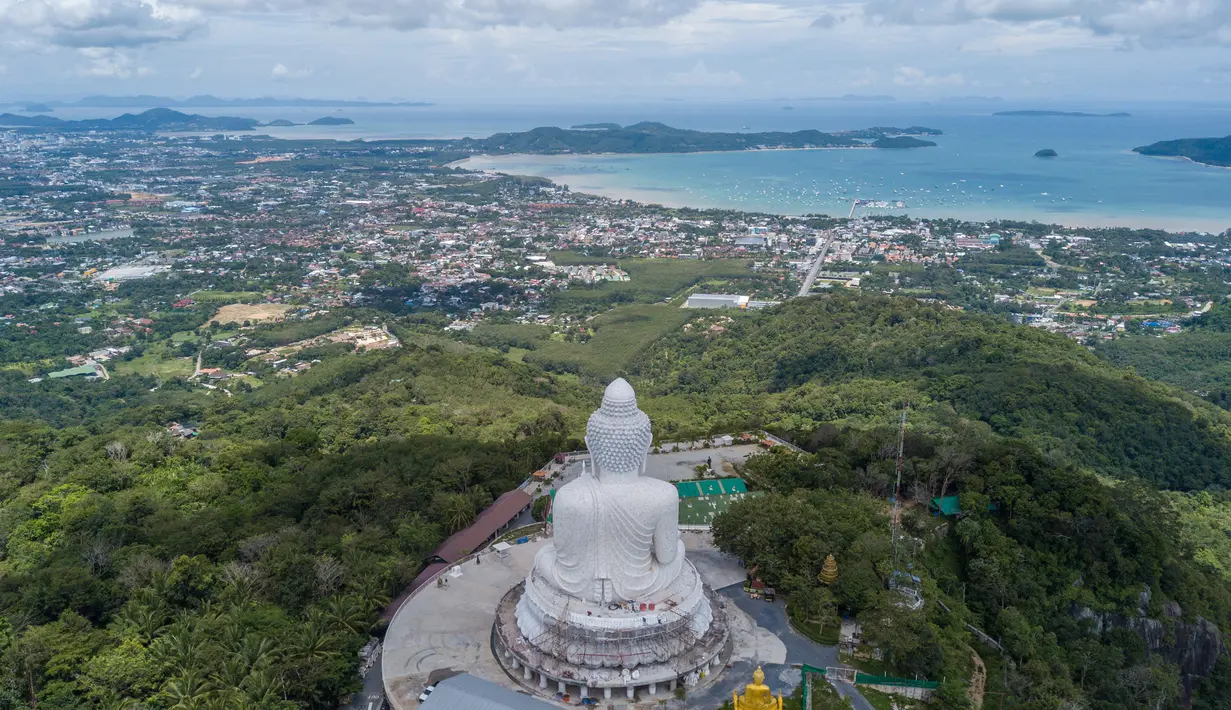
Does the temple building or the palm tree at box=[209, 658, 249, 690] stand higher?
the temple building

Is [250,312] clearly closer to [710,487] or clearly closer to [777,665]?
[710,487]

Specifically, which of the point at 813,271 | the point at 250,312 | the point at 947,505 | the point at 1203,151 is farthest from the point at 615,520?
the point at 1203,151

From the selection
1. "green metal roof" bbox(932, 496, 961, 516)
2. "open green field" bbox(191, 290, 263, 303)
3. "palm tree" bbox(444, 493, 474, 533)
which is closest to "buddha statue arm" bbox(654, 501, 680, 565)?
"palm tree" bbox(444, 493, 474, 533)

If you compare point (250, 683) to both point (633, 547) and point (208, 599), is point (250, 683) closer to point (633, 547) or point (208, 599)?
point (208, 599)

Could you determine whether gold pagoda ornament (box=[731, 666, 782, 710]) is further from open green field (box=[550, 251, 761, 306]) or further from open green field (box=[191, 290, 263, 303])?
open green field (box=[191, 290, 263, 303])

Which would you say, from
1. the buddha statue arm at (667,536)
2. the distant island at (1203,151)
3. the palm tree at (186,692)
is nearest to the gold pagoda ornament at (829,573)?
the buddha statue arm at (667,536)

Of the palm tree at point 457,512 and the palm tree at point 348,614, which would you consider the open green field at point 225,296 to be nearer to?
the palm tree at point 457,512
